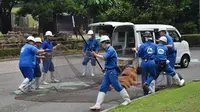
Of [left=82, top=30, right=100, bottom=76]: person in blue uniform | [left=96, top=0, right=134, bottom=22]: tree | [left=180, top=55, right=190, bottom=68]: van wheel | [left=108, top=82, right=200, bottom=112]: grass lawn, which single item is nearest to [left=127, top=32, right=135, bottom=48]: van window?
[left=82, top=30, right=100, bottom=76]: person in blue uniform

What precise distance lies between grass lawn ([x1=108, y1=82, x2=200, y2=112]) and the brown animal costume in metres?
1.23

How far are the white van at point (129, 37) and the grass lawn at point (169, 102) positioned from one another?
390cm

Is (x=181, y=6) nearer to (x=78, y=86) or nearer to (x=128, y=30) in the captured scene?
(x=128, y=30)

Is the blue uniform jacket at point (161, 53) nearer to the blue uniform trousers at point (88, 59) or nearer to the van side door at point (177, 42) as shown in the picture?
the blue uniform trousers at point (88, 59)

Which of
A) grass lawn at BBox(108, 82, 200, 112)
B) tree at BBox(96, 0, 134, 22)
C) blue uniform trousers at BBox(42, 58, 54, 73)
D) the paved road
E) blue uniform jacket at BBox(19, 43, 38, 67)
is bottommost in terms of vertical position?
the paved road

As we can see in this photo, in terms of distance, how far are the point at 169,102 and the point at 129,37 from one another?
7038 mm

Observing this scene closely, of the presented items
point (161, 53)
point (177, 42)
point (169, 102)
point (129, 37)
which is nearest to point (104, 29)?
point (129, 37)

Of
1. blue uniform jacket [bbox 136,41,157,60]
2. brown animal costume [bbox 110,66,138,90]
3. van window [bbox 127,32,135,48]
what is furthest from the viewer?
van window [bbox 127,32,135,48]

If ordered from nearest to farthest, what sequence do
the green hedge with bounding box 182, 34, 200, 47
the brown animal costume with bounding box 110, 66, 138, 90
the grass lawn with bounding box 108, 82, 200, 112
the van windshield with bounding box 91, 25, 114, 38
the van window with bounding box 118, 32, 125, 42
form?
the grass lawn with bounding box 108, 82, 200, 112, the brown animal costume with bounding box 110, 66, 138, 90, the van window with bounding box 118, 32, 125, 42, the van windshield with bounding box 91, 25, 114, 38, the green hedge with bounding box 182, 34, 200, 47

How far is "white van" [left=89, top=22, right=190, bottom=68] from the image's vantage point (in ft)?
48.1

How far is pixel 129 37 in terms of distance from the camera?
15688mm

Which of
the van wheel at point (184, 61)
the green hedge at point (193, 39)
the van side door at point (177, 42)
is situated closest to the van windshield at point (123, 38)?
the van side door at point (177, 42)

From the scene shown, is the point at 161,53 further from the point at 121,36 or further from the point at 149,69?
the point at 121,36

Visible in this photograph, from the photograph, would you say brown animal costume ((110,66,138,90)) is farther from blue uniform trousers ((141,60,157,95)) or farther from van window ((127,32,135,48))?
van window ((127,32,135,48))
